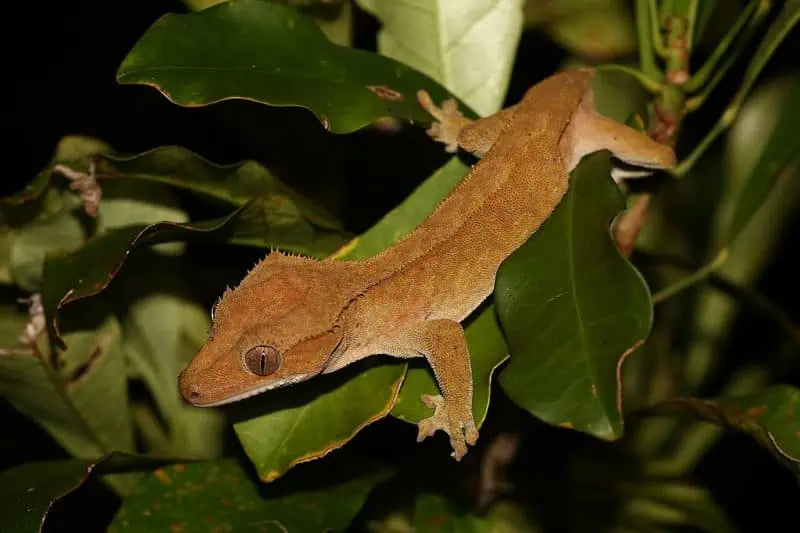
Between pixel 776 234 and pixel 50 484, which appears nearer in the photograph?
pixel 50 484

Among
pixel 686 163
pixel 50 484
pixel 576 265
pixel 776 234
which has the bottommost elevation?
pixel 776 234

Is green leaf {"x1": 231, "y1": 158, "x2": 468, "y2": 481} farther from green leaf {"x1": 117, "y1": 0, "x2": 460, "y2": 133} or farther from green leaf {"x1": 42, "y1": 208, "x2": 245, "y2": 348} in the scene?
green leaf {"x1": 42, "y1": 208, "x2": 245, "y2": 348}

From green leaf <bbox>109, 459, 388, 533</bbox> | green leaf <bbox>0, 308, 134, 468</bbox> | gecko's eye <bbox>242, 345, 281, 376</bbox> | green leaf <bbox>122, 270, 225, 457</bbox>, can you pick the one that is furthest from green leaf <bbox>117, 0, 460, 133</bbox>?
green leaf <bbox>109, 459, 388, 533</bbox>

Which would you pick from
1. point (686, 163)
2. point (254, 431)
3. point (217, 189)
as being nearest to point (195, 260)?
point (217, 189)

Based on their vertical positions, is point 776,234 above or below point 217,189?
below

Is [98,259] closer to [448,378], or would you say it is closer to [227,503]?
[227,503]

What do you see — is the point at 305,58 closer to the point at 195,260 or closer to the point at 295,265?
the point at 295,265

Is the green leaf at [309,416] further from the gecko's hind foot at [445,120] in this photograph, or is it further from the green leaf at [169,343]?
the gecko's hind foot at [445,120]

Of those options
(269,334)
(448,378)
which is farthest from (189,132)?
(448,378)
